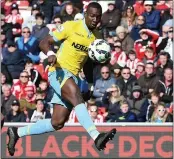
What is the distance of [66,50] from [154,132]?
4.17 m

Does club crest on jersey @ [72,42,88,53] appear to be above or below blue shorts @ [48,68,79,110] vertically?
above

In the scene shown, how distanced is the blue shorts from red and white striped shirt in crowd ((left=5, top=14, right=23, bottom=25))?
8167 millimetres

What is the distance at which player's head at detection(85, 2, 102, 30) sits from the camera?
1106 cm

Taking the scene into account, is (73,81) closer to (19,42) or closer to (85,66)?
(85,66)

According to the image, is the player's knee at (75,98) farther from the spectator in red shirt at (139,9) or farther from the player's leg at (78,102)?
the spectator in red shirt at (139,9)

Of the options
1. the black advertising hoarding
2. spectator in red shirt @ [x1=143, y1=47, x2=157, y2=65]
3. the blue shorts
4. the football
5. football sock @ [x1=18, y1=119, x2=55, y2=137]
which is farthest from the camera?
spectator in red shirt @ [x1=143, y1=47, x2=157, y2=65]

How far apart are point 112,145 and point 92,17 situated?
15.2ft

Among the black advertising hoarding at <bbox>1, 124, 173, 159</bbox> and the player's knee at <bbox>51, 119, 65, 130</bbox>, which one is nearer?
the player's knee at <bbox>51, 119, 65, 130</bbox>

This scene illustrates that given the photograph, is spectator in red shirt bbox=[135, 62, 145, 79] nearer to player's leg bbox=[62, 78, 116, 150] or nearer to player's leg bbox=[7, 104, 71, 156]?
player's leg bbox=[7, 104, 71, 156]

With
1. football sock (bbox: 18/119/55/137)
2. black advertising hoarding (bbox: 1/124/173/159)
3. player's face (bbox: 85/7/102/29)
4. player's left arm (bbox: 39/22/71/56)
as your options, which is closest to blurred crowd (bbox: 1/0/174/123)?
black advertising hoarding (bbox: 1/124/173/159)

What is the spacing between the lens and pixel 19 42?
1867 cm

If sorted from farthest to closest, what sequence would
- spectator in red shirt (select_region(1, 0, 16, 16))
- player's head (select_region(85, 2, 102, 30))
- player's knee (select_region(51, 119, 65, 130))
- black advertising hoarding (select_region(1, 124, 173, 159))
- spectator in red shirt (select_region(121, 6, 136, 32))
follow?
spectator in red shirt (select_region(1, 0, 16, 16))
spectator in red shirt (select_region(121, 6, 136, 32))
black advertising hoarding (select_region(1, 124, 173, 159))
player's knee (select_region(51, 119, 65, 130))
player's head (select_region(85, 2, 102, 30))

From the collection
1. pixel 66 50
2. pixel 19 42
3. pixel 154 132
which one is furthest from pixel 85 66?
pixel 19 42

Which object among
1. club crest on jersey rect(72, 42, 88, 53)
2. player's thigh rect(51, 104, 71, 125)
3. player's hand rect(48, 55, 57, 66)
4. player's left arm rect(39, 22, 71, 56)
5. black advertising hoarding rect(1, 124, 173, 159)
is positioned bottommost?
black advertising hoarding rect(1, 124, 173, 159)
